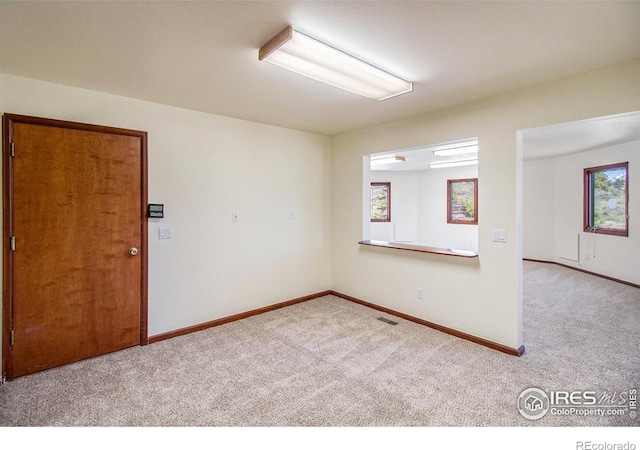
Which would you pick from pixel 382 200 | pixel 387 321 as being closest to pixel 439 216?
pixel 382 200

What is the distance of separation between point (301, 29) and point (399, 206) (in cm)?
687

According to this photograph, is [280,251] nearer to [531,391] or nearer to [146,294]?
[146,294]

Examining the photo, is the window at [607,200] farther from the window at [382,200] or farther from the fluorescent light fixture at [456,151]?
the window at [382,200]

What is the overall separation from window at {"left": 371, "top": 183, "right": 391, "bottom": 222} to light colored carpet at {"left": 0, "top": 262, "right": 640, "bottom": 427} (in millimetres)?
4825

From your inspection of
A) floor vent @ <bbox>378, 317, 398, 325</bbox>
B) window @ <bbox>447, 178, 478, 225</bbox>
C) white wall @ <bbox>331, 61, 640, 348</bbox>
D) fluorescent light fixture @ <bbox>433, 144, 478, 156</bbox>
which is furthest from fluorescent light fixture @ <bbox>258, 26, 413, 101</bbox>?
window @ <bbox>447, 178, 478, 225</bbox>

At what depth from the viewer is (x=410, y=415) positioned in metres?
2.04

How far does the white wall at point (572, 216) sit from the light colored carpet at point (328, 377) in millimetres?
2236

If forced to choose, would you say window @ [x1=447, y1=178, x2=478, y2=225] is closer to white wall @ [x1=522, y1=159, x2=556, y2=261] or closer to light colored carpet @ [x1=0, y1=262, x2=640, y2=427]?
white wall @ [x1=522, y1=159, x2=556, y2=261]

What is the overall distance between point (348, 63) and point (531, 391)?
274 centimetres

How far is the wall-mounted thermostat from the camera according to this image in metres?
3.11

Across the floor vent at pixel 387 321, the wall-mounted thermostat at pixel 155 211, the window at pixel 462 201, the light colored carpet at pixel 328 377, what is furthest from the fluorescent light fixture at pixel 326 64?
the window at pixel 462 201

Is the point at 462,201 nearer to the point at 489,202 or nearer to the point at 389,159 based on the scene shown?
the point at 389,159

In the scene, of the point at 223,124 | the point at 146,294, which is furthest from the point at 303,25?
the point at 146,294

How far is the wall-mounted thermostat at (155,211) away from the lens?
3111 millimetres
